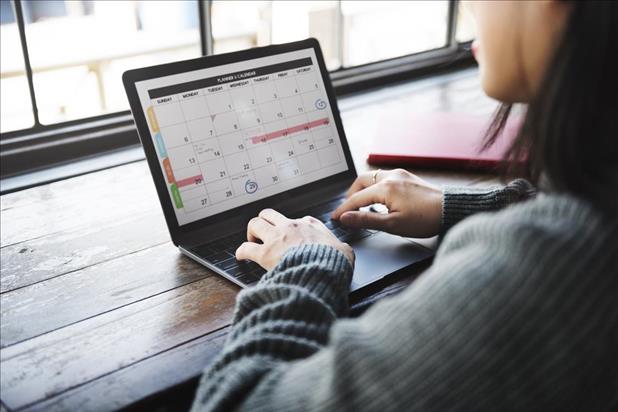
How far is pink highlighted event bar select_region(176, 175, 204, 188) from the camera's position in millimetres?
1156

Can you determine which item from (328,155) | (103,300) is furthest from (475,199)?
(103,300)

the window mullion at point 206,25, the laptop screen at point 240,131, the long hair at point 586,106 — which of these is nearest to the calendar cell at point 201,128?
the laptop screen at point 240,131

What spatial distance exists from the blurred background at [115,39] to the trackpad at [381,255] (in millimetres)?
788

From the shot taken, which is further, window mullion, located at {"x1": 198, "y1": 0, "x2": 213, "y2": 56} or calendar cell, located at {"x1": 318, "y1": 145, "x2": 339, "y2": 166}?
window mullion, located at {"x1": 198, "y1": 0, "x2": 213, "y2": 56}

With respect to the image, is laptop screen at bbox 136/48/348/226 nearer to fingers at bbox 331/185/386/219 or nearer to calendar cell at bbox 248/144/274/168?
calendar cell at bbox 248/144/274/168

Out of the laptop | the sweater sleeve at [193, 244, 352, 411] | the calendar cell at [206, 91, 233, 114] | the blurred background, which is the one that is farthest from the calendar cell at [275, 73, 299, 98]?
the blurred background

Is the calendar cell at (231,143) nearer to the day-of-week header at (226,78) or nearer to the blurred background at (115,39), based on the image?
the day-of-week header at (226,78)

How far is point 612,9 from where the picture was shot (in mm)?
629

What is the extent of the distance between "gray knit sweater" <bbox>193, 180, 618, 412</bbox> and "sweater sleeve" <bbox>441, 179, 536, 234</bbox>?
462 mm

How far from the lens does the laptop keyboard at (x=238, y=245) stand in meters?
1.06

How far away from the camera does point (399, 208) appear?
117cm

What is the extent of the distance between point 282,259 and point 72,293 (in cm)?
35

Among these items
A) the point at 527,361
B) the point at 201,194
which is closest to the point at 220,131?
the point at 201,194

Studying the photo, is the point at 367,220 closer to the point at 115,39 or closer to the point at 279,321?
the point at 279,321
